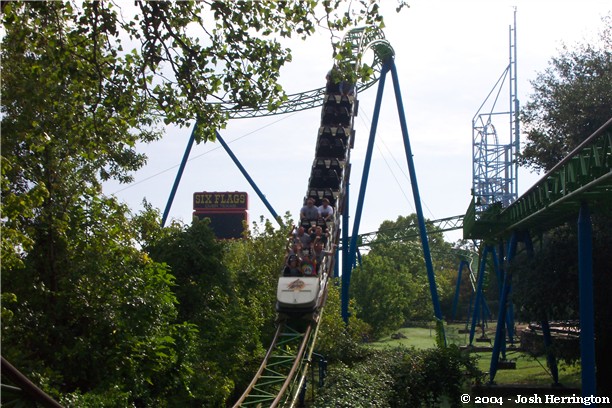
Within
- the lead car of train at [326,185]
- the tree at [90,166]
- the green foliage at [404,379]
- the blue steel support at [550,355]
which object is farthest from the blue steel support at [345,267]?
the tree at [90,166]

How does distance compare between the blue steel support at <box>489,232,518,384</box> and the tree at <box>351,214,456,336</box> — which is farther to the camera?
the tree at <box>351,214,456,336</box>

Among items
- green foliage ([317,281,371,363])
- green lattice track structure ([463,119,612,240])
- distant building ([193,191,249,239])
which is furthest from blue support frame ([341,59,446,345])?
distant building ([193,191,249,239])

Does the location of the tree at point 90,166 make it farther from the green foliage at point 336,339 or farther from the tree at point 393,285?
the tree at point 393,285

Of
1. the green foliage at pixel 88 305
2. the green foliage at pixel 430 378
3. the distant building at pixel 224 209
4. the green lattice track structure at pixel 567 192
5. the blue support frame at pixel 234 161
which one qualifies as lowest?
the green foliage at pixel 430 378

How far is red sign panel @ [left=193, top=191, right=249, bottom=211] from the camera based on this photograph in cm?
5753

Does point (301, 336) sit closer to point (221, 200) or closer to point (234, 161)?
point (234, 161)

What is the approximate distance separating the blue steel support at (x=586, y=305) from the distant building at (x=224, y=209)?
149 feet

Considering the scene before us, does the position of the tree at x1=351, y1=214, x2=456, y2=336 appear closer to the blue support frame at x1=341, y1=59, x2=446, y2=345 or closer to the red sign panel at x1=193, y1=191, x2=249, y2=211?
the blue support frame at x1=341, y1=59, x2=446, y2=345

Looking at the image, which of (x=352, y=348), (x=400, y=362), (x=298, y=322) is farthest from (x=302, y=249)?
(x=400, y=362)

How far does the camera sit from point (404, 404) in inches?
465

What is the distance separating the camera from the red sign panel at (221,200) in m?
57.5

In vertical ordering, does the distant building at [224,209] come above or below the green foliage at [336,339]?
above

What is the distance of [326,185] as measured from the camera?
19531mm

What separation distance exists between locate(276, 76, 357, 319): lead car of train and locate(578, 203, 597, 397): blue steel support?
5.32 metres
